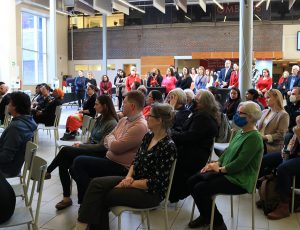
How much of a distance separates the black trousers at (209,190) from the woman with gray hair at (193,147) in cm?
37

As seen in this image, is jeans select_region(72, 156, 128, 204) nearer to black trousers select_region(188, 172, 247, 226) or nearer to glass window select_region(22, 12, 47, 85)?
black trousers select_region(188, 172, 247, 226)

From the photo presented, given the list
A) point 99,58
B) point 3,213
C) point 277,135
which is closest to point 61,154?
point 3,213

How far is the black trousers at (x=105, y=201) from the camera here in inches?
99.1

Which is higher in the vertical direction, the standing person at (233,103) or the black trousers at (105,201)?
the standing person at (233,103)

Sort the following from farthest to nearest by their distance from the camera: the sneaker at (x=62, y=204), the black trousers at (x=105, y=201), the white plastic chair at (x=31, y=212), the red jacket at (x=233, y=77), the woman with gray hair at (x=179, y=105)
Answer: the red jacket at (x=233, y=77) < the woman with gray hair at (x=179, y=105) < the sneaker at (x=62, y=204) < the black trousers at (x=105, y=201) < the white plastic chair at (x=31, y=212)

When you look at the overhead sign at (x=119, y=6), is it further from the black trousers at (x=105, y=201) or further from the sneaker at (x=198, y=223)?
the black trousers at (x=105, y=201)

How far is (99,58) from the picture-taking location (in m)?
21.6

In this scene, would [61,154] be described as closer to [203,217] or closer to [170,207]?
[170,207]

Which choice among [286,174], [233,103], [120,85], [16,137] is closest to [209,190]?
[286,174]

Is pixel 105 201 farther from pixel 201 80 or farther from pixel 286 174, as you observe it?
pixel 201 80

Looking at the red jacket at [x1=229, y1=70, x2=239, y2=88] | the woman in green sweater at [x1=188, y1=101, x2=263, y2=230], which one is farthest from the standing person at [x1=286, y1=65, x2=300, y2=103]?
the woman in green sweater at [x1=188, y1=101, x2=263, y2=230]

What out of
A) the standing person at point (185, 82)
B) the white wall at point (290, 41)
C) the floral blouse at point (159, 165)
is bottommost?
the floral blouse at point (159, 165)

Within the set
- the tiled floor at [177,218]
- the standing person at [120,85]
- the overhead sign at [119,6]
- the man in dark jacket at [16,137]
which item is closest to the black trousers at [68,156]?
the tiled floor at [177,218]

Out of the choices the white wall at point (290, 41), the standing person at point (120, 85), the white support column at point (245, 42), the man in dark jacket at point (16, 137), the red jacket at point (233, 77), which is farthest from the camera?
the white wall at point (290, 41)
